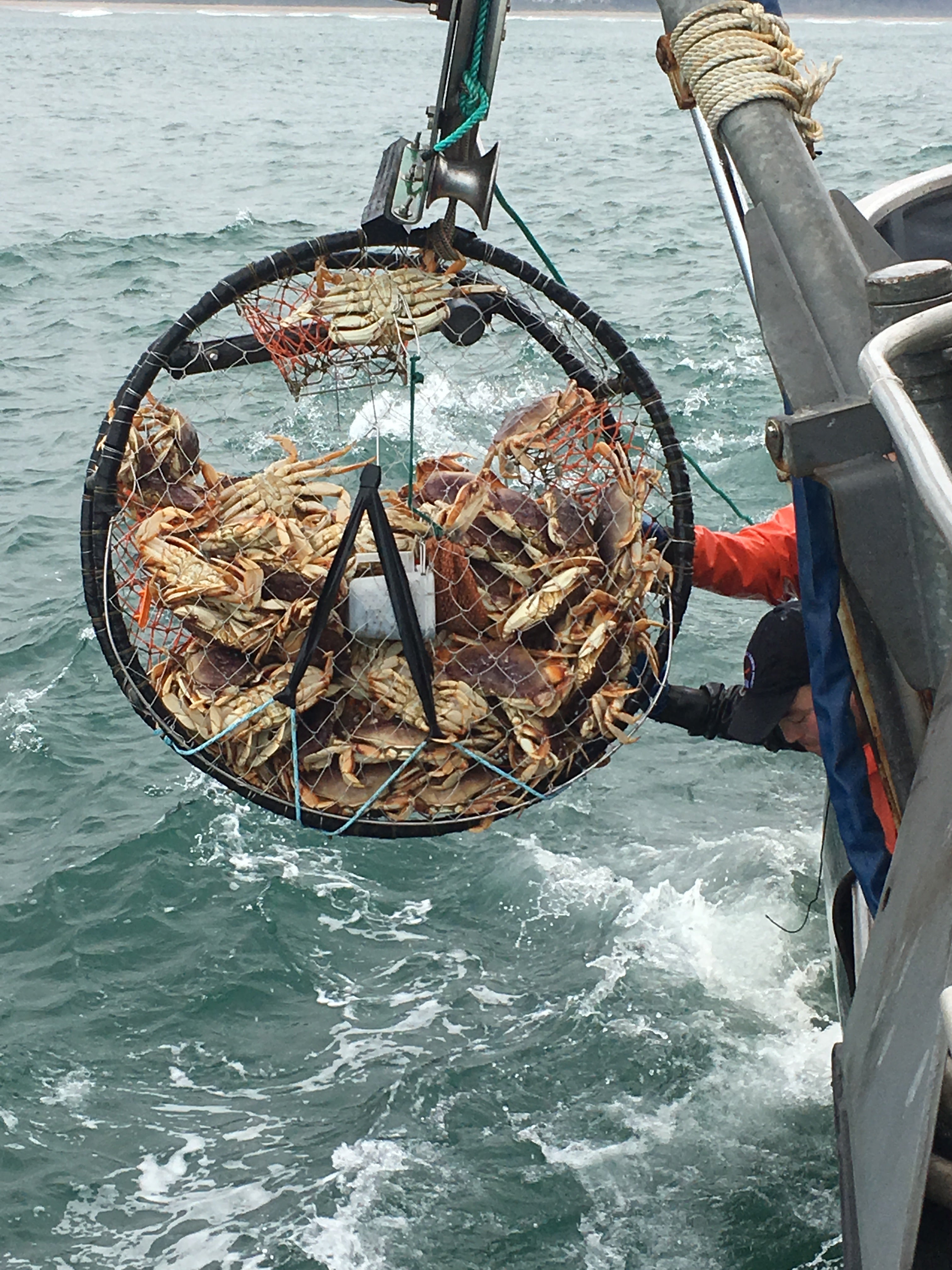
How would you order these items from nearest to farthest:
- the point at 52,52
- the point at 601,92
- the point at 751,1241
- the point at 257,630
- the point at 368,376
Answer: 1. the point at 257,630
2. the point at 368,376
3. the point at 751,1241
4. the point at 601,92
5. the point at 52,52

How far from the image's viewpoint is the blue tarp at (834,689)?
273 centimetres

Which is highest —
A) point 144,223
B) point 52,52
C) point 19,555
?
point 52,52

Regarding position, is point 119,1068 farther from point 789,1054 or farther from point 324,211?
point 324,211

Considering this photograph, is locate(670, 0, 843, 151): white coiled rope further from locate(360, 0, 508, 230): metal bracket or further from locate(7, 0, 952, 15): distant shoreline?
locate(7, 0, 952, 15): distant shoreline

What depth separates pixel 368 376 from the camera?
3971mm

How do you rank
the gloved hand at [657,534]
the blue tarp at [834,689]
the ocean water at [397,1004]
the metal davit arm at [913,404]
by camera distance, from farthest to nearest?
the ocean water at [397,1004] < the gloved hand at [657,534] < the blue tarp at [834,689] < the metal davit arm at [913,404]

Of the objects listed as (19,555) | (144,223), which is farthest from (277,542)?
(144,223)

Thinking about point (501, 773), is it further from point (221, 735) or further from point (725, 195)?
point (725, 195)

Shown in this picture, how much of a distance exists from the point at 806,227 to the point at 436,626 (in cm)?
156

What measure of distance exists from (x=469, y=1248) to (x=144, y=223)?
62.2 ft

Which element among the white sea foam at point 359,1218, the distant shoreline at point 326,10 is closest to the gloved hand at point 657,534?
the white sea foam at point 359,1218

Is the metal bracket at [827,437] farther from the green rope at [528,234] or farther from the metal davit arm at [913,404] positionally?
the green rope at [528,234]

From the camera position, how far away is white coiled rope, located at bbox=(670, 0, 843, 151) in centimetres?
285

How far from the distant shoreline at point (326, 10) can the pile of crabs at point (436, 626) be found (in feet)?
300
